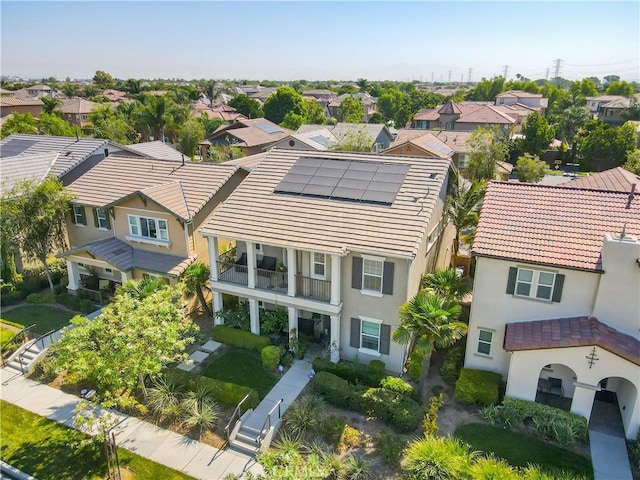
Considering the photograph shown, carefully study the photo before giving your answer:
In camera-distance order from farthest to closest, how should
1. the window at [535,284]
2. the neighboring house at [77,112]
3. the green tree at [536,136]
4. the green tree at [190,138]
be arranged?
the neighboring house at [77,112] → the green tree at [536,136] → the green tree at [190,138] → the window at [535,284]

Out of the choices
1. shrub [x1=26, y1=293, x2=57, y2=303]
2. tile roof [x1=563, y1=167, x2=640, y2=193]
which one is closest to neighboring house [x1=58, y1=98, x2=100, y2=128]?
shrub [x1=26, y1=293, x2=57, y2=303]

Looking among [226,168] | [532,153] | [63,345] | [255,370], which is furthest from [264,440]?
[532,153]

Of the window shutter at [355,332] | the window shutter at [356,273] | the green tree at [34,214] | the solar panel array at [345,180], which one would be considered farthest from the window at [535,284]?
the green tree at [34,214]

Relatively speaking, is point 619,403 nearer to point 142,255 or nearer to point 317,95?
point 142,255

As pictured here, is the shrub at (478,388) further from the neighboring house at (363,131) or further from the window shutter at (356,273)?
the neighboring house at (363,131)

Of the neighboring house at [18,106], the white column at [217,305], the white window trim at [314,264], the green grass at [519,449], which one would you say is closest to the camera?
the green grass at [519,449]

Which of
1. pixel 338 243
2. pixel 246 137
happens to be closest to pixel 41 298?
pixel 338 243

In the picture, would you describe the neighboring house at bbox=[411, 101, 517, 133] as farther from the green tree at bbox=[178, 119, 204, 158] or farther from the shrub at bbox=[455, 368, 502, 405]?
the shrub at bbox=[455, 368, 502, 405]
